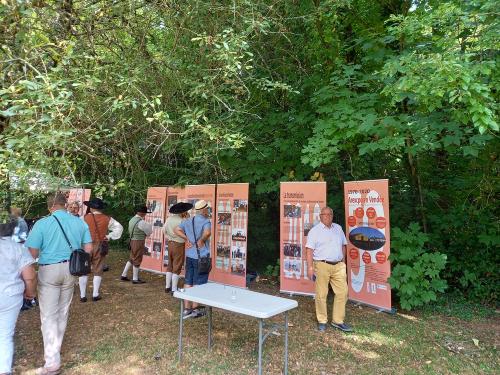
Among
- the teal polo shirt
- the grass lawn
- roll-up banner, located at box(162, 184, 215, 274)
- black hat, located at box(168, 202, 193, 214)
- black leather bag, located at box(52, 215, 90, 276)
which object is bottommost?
the grass lawn

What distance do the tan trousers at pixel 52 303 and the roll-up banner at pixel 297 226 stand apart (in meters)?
4.11

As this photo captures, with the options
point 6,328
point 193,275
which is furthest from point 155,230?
point 6,328

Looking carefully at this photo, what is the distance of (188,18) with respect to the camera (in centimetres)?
549

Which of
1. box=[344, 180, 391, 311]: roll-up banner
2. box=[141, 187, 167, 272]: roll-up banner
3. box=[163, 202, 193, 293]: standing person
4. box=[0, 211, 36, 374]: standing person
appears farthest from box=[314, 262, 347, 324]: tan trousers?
box=[141, 187, 167, 272]: roll-up banner

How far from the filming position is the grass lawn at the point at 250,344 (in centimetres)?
426

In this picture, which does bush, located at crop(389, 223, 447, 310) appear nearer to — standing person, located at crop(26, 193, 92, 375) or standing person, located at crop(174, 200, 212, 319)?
standing person, located at crop(174, 200, 212, 319)

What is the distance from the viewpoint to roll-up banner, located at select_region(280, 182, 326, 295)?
22.6ft

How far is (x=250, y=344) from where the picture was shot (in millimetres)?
4816

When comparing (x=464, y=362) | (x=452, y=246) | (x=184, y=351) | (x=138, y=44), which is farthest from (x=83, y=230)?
(x=452, y=246)

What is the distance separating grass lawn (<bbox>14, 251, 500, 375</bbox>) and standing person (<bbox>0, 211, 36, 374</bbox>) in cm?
71

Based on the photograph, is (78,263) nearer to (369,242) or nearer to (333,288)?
(333,288)

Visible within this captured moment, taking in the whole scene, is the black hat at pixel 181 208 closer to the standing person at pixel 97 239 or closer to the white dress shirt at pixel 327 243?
the standing person at pixel 97 239

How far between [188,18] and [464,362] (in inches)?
230

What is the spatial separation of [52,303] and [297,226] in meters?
4.35
